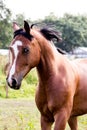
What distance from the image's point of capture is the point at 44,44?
5.03 m

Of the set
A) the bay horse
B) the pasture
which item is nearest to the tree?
the pasture

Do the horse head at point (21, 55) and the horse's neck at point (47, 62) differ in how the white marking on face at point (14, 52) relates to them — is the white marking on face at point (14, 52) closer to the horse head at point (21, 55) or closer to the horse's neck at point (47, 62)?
the horse head at point (21, 55)

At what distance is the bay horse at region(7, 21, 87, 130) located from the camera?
4633 millimetres

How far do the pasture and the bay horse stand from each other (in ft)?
5.42

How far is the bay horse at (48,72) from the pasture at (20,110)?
1.65m

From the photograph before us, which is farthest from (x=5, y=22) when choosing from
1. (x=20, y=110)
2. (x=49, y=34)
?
(x=49, y=34)

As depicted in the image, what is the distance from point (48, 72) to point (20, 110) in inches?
268

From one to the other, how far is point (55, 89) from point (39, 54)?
1.80 ft

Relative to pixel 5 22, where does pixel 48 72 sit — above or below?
above

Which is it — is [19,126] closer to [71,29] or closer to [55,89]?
Result: [55,89]

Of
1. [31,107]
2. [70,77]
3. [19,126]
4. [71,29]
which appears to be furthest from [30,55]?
[71,29]

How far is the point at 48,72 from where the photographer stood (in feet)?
16.9

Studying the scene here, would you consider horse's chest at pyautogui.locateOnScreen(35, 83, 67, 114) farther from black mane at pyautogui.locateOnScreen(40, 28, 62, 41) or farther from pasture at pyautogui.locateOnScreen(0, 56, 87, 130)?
pasture at pyautogui.locateOnScreen(0, 56, 87, 130)

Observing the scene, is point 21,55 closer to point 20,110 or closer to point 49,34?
point 49,34
